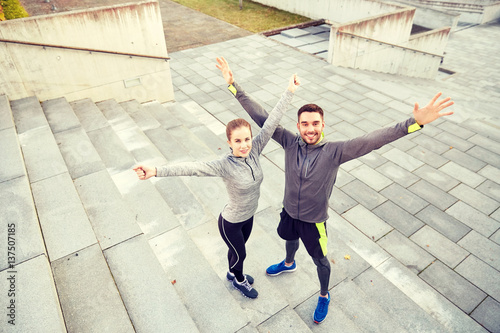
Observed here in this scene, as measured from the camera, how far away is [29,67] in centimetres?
581

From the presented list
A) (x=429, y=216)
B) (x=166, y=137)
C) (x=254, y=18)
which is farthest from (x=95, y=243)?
(x=254, y=18)

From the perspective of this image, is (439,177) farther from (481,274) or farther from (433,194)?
(481,274)

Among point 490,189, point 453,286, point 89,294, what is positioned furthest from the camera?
point 490,189

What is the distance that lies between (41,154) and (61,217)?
1411 millimetres

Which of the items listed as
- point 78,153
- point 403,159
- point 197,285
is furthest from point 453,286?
point 78,153

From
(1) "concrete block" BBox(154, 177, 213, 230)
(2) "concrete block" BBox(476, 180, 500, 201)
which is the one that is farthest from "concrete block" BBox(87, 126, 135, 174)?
(2) "concrete block" BBox(476, 180, 500, 201)

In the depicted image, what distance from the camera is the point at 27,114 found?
5.38 m

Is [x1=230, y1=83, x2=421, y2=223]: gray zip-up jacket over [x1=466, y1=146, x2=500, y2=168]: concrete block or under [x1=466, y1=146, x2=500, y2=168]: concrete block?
over

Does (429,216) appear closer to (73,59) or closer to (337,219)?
(337,219)

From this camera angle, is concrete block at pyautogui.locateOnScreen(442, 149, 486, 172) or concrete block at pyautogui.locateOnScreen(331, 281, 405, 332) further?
concrete block at pyautogui.locateOnScreen(442, 149, 486, 172)

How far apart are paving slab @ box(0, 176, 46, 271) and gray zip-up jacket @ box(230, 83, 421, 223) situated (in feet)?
8.01

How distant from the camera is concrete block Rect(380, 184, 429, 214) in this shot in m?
5.19

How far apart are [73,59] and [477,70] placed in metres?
15.3

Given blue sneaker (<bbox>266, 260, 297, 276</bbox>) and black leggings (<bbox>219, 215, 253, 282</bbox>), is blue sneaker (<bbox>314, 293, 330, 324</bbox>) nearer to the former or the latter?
blue sneaker (<bbox>266, 260, 297, 276</bbox>)
